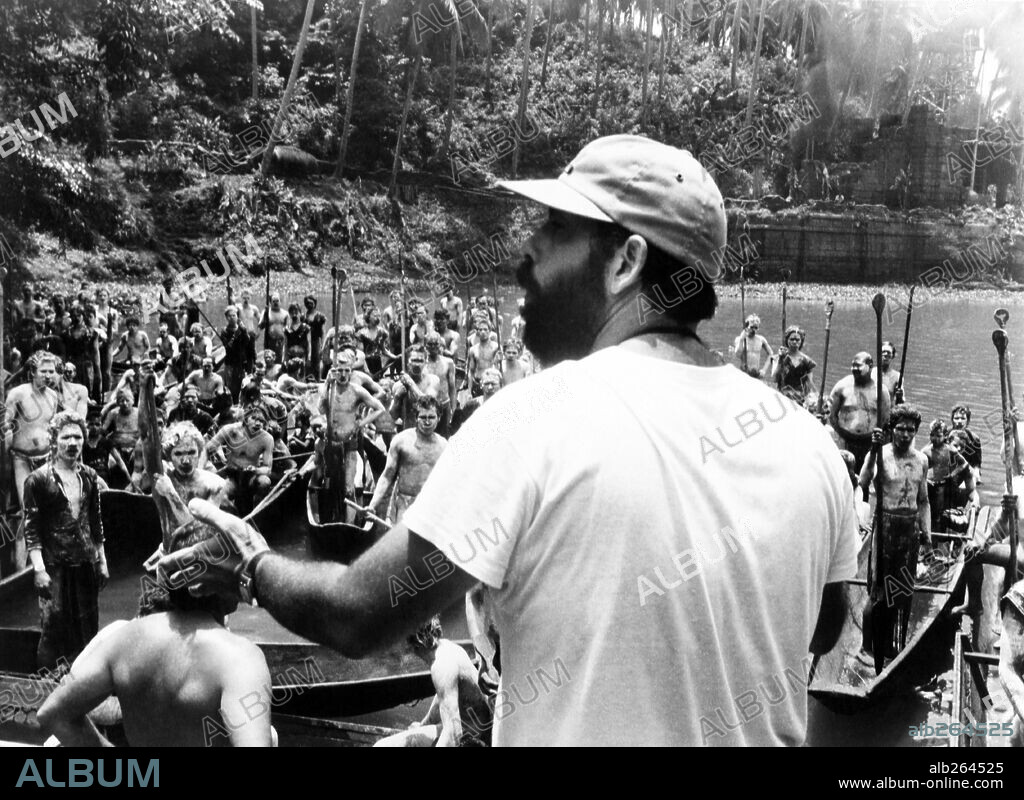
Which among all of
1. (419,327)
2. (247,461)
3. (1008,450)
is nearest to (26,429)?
(247,461)

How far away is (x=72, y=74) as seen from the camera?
28.8 feet

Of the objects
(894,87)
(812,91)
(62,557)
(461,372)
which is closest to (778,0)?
(812,91)

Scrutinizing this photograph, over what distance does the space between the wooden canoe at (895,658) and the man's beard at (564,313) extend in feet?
12.8

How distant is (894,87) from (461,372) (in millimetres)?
32984

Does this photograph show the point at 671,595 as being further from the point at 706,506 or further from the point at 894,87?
Answer: the point at 894,87

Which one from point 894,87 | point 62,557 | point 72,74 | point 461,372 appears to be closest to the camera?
point 62,557

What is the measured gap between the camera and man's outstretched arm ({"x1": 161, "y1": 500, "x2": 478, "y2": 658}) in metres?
1.08

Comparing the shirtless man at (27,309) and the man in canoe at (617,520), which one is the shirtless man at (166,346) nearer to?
the shirtless man at (27,309)

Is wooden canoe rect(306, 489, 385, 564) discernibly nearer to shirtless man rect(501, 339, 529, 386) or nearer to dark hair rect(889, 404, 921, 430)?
shirtless man rect(501, 339, 529, 386)

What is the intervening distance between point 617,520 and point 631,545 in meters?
0.03

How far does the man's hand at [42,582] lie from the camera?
5.63m

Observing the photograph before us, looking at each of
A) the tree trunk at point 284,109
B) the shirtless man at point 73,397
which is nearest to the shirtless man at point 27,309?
the shirtless man at point 73,397

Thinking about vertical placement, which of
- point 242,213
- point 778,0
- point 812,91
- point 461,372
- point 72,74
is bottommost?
point 461,372

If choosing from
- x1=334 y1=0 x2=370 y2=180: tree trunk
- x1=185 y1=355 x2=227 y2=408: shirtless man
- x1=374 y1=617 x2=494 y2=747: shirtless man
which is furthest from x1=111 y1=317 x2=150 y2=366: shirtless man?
x1=334 y1=0 x2=370 y2=180: tree trunk
